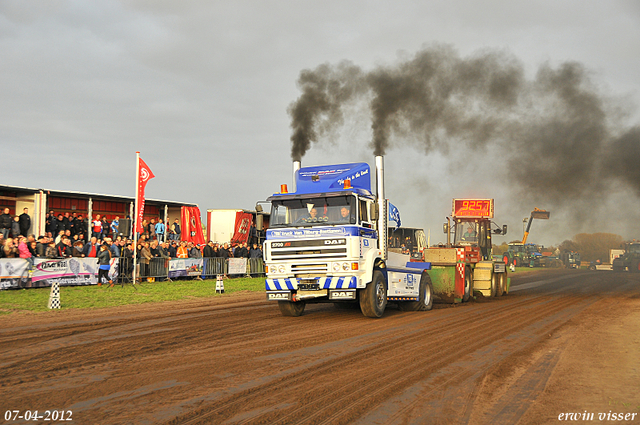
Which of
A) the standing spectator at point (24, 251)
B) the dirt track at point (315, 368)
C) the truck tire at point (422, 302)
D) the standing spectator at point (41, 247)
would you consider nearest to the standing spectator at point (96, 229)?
the standing spectator at point (41, 247)

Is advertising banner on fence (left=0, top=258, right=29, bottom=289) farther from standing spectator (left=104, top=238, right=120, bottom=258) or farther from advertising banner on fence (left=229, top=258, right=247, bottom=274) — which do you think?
advertising banner on fence (left=229, top=258, right=247, bottom=274)

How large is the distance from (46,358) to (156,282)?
560 inches

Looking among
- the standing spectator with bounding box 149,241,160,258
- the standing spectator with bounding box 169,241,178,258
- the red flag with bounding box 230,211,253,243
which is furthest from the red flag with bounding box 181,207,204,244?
the standing spectator with bounding box 149,241,160,258

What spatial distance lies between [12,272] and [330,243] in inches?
437

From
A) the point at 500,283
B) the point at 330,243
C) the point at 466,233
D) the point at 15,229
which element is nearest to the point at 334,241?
the point at 330,243

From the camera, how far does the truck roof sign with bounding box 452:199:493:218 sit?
21.4 metres

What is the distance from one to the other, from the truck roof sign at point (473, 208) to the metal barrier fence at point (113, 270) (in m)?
10.4

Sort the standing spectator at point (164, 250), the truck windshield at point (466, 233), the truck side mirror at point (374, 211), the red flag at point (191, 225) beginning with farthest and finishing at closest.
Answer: the red flag at point (191, 225) → the standing spectator at point (164, 250) → the truck windshield at point (466, 233) → the truck side mirror at point (374, 211)

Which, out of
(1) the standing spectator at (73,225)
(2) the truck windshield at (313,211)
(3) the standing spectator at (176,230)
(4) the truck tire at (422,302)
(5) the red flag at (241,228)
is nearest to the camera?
(2) the truck windshield at (313,211)

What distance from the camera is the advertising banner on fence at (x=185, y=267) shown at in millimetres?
22375

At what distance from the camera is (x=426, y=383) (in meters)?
6.22

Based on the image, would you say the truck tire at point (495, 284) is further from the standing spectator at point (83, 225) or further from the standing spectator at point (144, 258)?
the standing spectator at point (83, 225)

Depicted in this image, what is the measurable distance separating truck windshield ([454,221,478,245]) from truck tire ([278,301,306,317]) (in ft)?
35.4

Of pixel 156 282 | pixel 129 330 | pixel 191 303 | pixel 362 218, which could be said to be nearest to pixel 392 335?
pixel 362 218
